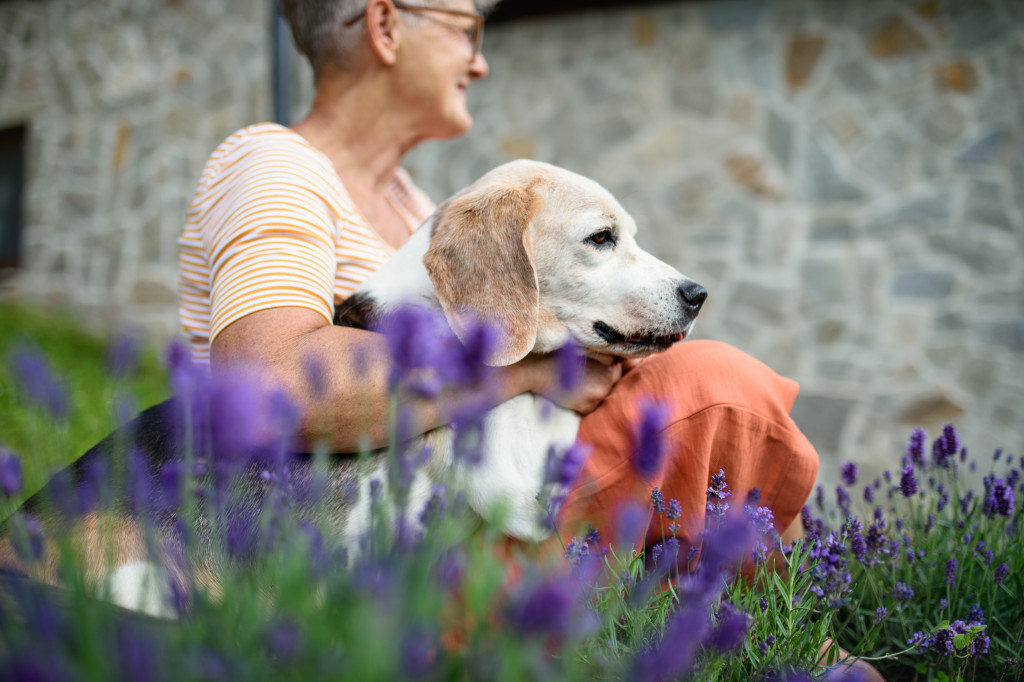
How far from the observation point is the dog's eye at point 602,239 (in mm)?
2084

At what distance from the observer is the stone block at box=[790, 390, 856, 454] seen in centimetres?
554

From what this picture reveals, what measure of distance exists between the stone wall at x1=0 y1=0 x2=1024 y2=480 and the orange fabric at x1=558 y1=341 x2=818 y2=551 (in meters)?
4.13

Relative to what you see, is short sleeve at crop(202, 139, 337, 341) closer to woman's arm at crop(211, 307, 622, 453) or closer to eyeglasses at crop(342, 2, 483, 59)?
woman's arm at crop(211, 307, 622, 453)

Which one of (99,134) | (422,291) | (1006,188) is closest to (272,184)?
(422,291)

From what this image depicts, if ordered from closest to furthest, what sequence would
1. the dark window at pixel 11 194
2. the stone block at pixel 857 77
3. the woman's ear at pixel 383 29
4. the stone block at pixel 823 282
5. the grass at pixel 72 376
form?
the woman's ear at pixel 383 29 < the grass at pixel 72 376 < the stone block at pixel 857 77 < the stone block at pixel 823 282 < the dark window at pixel 11 194

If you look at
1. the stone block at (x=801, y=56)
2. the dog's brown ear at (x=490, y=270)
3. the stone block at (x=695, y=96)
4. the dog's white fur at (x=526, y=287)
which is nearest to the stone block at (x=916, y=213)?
the stone block at (x=801, y=56)

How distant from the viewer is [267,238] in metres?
1.76

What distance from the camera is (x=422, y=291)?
192cm

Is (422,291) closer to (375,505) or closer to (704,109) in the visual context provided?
(375,505)

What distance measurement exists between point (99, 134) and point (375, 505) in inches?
340

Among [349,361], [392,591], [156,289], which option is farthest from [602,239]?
[156,289]

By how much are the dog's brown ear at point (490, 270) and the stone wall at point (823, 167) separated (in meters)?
4.09

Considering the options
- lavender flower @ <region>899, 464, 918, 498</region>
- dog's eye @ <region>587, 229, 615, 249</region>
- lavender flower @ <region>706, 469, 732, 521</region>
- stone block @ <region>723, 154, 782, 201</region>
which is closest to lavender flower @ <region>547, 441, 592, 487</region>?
lavender flower @ <region>706, 469, 732, 521</region>

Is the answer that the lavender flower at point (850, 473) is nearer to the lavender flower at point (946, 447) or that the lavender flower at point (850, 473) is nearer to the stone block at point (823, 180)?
the lavender flower at point (946, 447)
